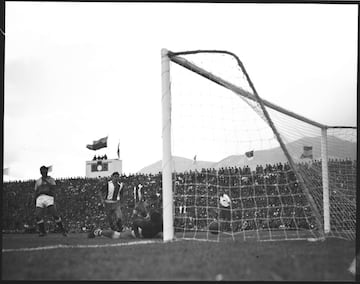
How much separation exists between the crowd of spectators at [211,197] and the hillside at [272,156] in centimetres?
→ 15

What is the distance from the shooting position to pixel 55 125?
283 inches

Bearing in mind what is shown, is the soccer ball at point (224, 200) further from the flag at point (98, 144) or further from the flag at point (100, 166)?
the flag at point (100, 166)

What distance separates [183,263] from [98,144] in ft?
13.6

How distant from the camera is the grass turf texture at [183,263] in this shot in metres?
3.69

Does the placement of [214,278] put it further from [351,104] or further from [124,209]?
[124,209]

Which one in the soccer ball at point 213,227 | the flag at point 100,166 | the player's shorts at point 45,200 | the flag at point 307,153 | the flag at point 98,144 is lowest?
the soccer ball at point 213,227

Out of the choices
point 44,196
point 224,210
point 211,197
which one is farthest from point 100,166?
point 224,210

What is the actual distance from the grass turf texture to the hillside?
185 centimetres

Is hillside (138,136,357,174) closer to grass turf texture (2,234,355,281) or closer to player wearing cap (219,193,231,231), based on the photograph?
player wearing cap (219,193,231,231)

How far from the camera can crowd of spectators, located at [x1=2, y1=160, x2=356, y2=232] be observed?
7422 millimetres

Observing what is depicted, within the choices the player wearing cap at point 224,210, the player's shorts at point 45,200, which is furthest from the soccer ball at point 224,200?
the player's shorts at point 45,200

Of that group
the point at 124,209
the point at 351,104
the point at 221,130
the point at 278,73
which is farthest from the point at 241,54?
the point at 124,209

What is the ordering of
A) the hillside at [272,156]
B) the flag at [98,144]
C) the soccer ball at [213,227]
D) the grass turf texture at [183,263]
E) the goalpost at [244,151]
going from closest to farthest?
the grass turf texture at [183,263] → the goalpost at [244,151] → the hillside at [272,156] → the soccer ball at [213,227] → the flag at [98,144]

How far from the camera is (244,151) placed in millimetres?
6992
